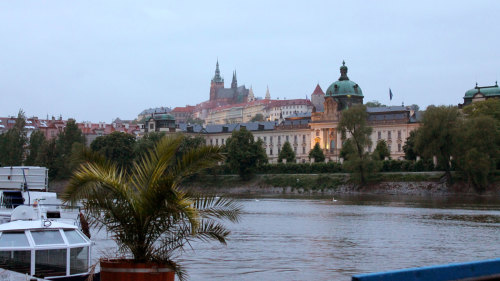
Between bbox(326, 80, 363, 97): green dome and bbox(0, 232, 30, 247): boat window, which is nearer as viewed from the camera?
bbox(0, 232, 30, 247): boat window

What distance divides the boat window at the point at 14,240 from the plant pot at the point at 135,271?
16.4ft

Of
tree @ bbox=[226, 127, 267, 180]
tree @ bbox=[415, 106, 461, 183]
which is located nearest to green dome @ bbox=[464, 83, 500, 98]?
tree @ bbox=[226, 127, 267, 180]

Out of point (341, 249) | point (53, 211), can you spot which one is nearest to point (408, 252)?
point (341, 249)

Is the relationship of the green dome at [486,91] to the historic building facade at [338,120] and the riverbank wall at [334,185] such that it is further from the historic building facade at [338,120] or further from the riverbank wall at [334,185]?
the riverbank wall at [334,185]

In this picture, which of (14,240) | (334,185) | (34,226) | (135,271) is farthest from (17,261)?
(334,185)

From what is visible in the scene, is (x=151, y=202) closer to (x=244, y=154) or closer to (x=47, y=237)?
(x=47, y=237)

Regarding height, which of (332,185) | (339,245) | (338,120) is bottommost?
(339,245)

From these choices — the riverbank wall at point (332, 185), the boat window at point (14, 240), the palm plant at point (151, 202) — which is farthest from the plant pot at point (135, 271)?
the riverbank wall at point (332, 185)

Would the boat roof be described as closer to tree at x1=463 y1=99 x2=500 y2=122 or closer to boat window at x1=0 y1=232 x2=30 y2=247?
boat window at x1=0 y1=232 x2=30 y2=247

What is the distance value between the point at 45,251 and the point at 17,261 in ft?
2.66

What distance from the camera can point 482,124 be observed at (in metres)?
96.4

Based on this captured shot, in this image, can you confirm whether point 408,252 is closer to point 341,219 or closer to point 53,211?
point 53,211

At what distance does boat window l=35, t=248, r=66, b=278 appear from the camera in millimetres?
20094

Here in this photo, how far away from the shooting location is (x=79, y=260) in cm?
2073
